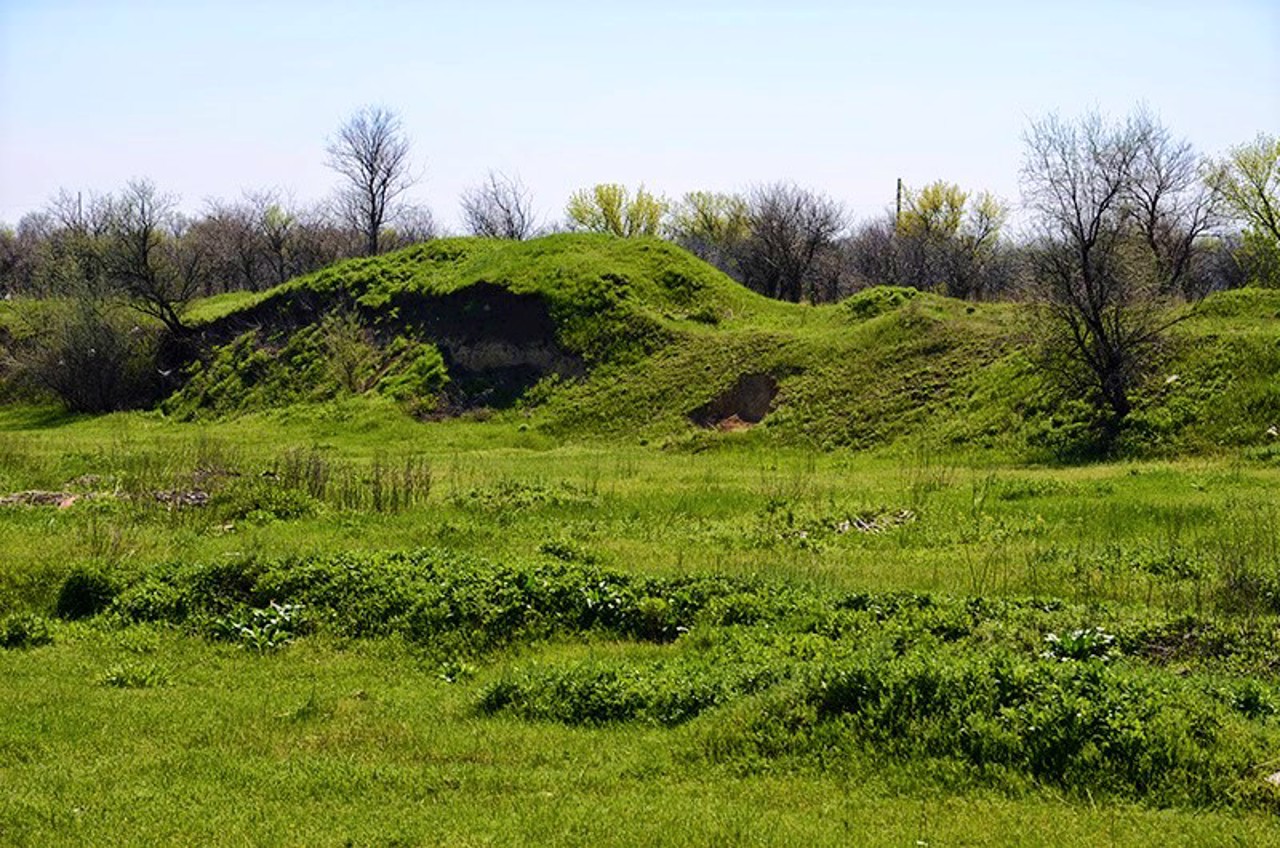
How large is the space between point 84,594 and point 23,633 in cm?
127

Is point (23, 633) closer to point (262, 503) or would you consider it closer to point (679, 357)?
point (262, 503)

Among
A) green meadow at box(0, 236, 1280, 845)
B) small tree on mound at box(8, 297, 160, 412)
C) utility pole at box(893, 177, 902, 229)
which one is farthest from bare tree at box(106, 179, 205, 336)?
utility pole at box(893, 177, 902, 229)

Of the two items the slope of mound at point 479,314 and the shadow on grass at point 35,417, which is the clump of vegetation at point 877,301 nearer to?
the slope of mound at point 479,314

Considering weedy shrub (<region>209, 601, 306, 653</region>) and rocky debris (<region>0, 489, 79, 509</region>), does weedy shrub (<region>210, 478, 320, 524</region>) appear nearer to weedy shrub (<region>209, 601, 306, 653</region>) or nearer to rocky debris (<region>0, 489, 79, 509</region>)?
rocky debris (<region>0, 489, 79, 509</region>)

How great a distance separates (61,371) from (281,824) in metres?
54.7

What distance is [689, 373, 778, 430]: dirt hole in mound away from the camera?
124 ft

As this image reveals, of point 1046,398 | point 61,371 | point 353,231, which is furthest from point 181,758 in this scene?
point 353,231

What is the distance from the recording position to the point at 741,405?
126 ft

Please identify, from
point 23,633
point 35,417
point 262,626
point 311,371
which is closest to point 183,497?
point 23,633

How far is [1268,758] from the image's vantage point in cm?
726

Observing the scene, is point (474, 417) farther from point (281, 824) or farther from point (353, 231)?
point (353, 231)

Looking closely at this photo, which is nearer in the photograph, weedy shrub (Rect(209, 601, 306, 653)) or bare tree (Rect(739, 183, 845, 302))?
weedy shrub (Rect(209, 601, 306, 653))

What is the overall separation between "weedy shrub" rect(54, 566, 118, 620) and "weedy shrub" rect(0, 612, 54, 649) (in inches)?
30.7

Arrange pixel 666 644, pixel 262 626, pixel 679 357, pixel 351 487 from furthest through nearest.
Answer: pixel 679 357
pixel 351 487
pixel 262 626
pixel 666 644
